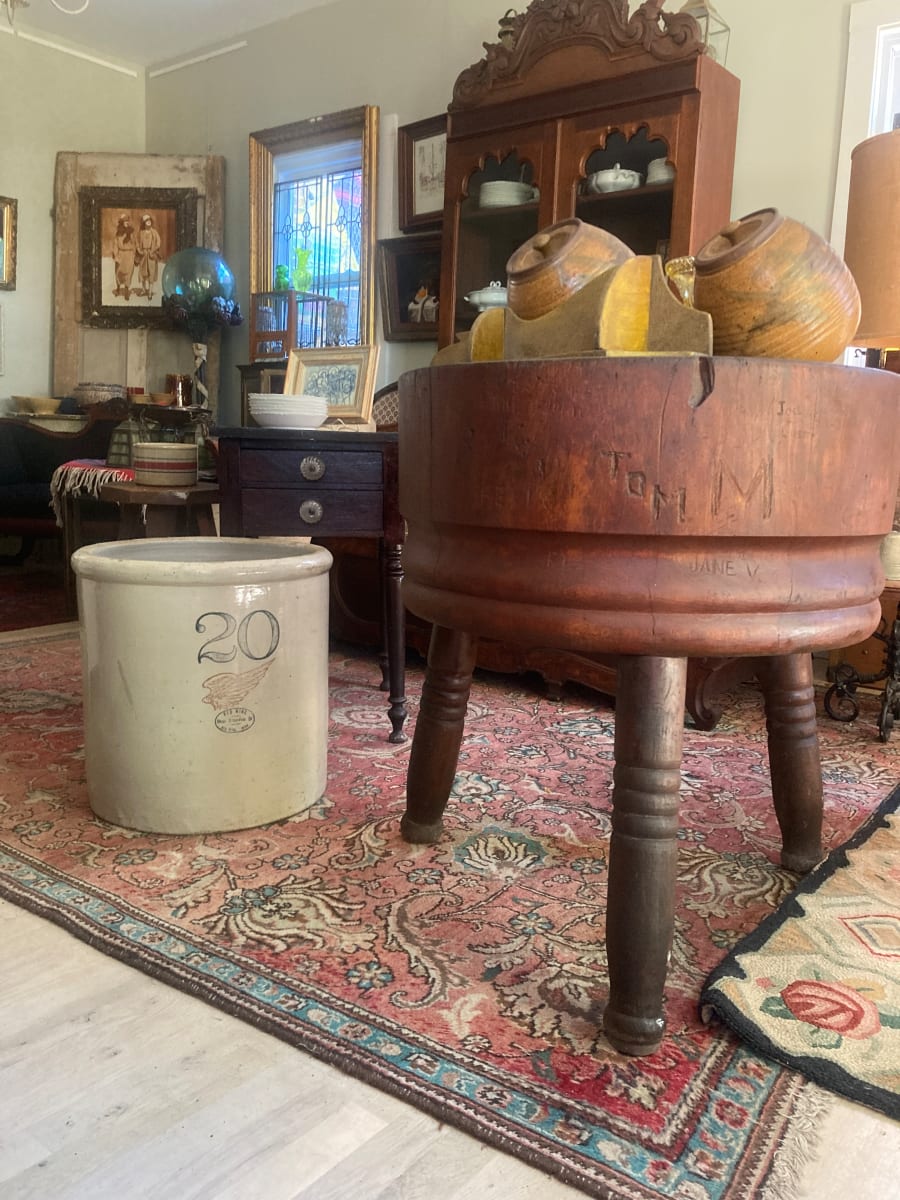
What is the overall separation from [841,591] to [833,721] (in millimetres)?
1471

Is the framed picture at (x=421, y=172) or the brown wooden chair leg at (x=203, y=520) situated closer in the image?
the brown wooden chair leg at (x=203, y=520)

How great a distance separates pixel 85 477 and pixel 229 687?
2.10 m

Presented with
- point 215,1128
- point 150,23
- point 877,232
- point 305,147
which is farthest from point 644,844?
point 150,23

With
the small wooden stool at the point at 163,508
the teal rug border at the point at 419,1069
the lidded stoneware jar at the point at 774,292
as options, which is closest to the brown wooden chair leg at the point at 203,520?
the small wooden stool at the point at 163,508

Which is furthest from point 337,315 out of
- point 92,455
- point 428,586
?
point 428,586

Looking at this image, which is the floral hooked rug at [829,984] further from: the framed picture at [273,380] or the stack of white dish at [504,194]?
the framed picture at [273,380]

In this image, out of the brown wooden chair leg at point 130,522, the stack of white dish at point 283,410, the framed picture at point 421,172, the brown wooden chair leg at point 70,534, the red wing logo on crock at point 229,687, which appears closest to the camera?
the red wing logo on crock at point 229,687

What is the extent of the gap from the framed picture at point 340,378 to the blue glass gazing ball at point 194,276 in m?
1.95

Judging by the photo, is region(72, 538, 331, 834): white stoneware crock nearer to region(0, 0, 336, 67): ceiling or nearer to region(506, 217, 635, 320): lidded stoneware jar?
region(506, 217, 635, 320): lidded stoneware jar

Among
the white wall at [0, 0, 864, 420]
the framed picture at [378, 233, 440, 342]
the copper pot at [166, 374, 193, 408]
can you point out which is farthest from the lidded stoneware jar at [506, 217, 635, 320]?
the copper pot at [166, 374, 193, 408]

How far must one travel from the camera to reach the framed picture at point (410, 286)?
3.57 m

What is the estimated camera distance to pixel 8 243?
4840mm

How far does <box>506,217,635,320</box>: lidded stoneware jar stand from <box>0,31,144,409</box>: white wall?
462cm

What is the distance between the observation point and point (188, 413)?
3.62 m
